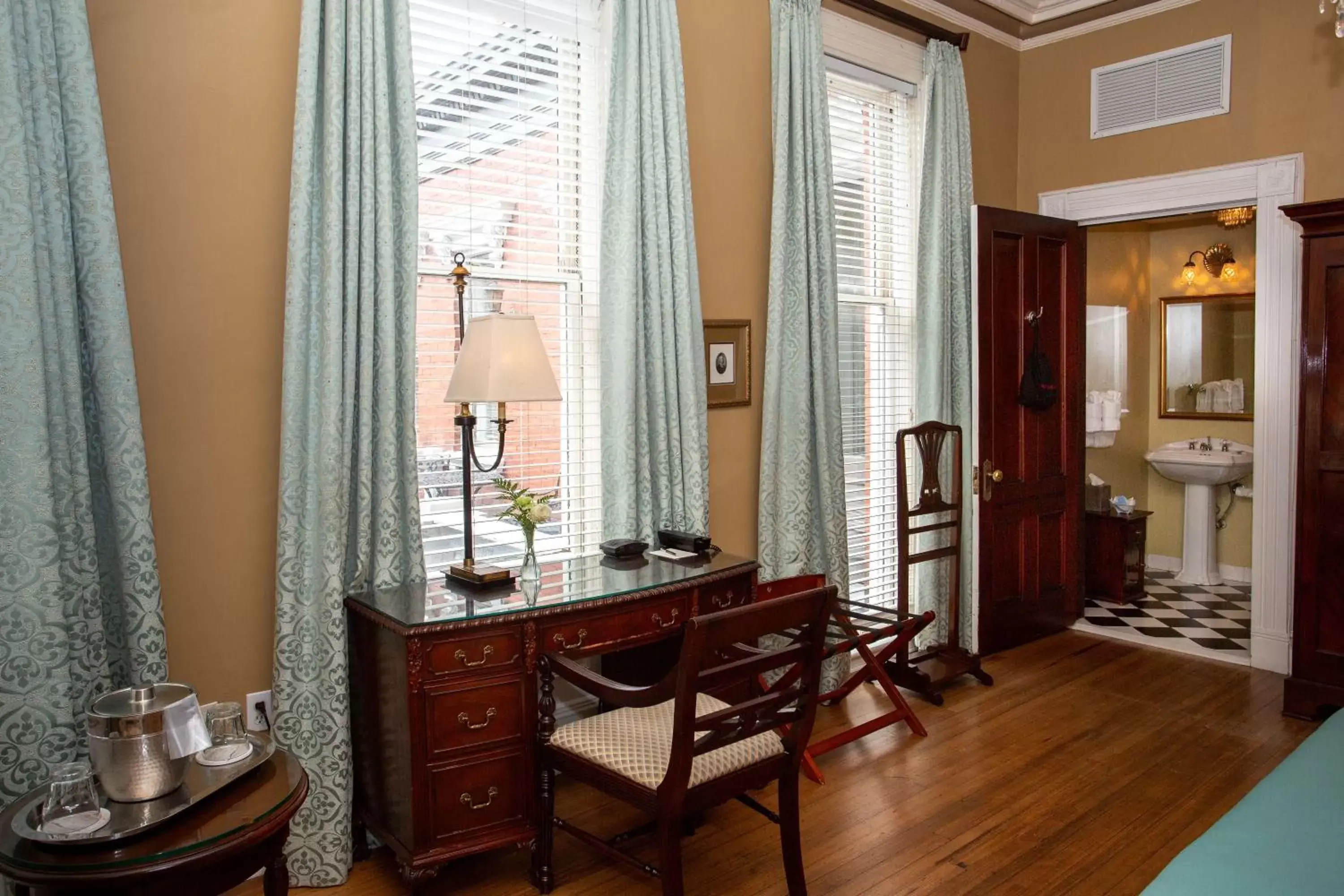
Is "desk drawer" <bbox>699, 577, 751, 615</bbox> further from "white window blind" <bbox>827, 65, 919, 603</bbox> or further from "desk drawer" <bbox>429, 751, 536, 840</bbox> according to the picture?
"white window blind" <bbox>827, 65, 919, 603</bbox>

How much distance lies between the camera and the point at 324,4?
270cm

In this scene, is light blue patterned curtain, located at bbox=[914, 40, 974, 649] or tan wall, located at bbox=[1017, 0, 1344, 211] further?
light blue patterned curtain, located at bbox=[914, 40, 974, 649]

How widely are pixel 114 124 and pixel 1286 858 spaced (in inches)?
123

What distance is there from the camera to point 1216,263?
6551 millimetres

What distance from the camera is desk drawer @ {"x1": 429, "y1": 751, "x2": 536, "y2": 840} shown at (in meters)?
2.55

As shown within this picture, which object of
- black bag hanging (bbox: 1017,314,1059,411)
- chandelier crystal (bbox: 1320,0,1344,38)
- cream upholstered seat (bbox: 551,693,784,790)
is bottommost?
cream upholstered seat (bbox: 551,693,784,790)

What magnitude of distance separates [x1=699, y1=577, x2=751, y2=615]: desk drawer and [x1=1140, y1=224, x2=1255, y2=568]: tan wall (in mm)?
4722

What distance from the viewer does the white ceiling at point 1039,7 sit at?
16.2 ft

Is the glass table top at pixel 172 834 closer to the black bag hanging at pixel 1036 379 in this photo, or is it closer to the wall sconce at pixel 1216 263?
the black bag hanging at pixel 1036 379

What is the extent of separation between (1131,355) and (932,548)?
3144 millimetres

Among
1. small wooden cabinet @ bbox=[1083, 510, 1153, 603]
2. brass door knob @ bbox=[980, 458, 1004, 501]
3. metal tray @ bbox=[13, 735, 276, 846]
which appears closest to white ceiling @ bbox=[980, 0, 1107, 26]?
brass door knob @ bbox=[980, 458, 1004, 501]

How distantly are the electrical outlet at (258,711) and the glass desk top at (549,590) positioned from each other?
0.39 metres

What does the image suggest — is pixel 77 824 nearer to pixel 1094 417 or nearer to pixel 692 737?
pixel 692 737

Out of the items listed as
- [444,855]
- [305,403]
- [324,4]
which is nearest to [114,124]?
[324,4]
